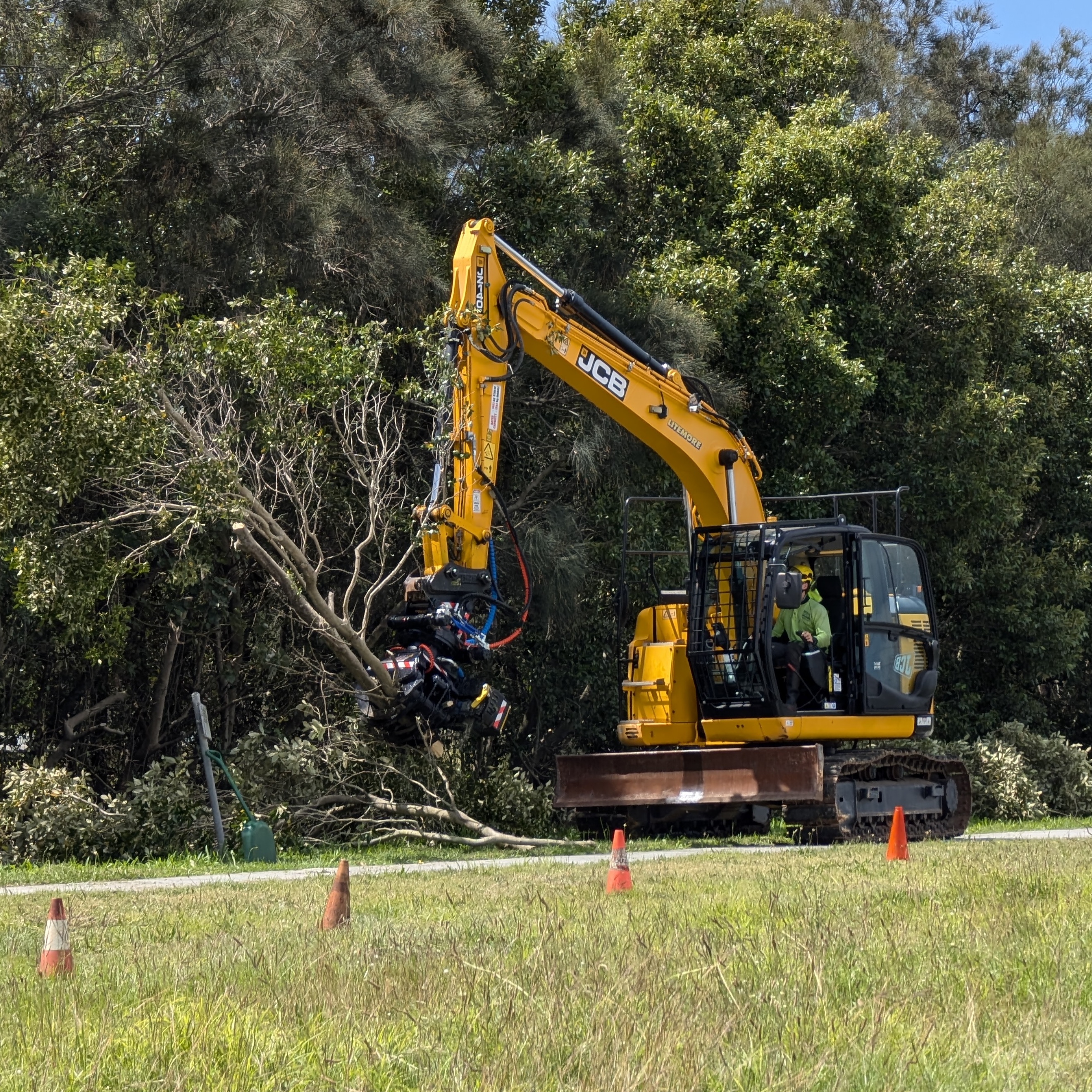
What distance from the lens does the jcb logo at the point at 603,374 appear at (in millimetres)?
15922

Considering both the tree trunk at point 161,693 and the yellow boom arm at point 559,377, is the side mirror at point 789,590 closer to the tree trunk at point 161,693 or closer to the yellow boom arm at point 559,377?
the yellow boom arm at point 559,377

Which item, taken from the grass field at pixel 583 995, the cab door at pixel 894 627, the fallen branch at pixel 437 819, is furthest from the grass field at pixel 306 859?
the grass field at pixel 583 995

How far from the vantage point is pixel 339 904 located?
8.00m

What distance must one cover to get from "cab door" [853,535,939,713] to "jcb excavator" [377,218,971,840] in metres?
0.02

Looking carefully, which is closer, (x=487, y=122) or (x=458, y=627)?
(x=458, y=627)

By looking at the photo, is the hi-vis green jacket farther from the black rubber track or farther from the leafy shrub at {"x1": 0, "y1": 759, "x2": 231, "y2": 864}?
the leafy shrub at {"x1": 0, "y1": 759, "x2": 231, "y2": 864}

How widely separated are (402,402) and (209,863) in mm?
6554

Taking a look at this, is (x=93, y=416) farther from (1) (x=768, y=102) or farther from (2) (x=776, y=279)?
(1) (x=768, y=102)

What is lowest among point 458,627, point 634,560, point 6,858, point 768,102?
point 6,858

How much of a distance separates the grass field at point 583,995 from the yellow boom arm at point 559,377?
5.40 m

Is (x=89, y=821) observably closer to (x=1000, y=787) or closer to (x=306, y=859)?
(x=306, y=859)

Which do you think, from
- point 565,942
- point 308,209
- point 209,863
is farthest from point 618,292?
point 565,942

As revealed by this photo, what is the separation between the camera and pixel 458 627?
13.7m

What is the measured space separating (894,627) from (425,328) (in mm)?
6225
